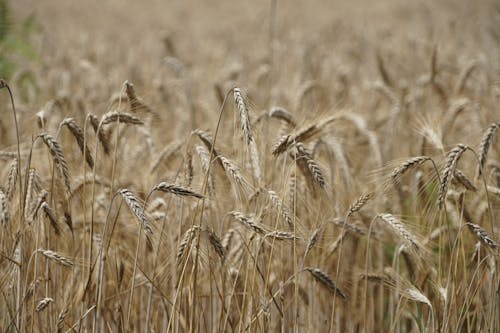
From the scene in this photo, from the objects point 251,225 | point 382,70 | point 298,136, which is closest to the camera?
point 251,225

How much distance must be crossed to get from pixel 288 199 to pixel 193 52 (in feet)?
25.9

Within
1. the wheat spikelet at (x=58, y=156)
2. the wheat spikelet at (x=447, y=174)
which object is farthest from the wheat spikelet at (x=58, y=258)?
the wheat spikelet at (x=447, y=174)

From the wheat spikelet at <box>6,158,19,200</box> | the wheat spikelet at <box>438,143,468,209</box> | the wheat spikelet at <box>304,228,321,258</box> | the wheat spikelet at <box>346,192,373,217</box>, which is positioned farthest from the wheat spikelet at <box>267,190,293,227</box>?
the wheat spikelet at <box>6,158,19,200</box>

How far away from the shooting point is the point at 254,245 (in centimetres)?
240

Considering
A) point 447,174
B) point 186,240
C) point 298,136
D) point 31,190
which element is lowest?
point 186,240

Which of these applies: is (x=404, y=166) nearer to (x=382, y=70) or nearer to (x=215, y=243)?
(x=215, y=243)

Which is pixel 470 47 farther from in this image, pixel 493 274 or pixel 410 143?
pixel 493 274

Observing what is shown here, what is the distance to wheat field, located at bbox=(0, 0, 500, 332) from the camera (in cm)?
222

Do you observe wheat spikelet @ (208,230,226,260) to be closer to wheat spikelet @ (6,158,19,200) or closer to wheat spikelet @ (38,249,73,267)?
wheat spikelet @ (38,249,73,267)

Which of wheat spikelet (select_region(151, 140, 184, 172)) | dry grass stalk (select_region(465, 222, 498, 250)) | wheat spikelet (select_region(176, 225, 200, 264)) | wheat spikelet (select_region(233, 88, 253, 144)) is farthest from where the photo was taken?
wheat spikelet (select_region(151, 140, 184, 172))

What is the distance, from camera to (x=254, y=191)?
8.19 ft

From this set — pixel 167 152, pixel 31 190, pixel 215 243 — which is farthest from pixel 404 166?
pixel 31 190

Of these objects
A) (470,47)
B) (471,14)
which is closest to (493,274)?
(470,47)

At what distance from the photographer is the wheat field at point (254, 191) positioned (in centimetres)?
222
